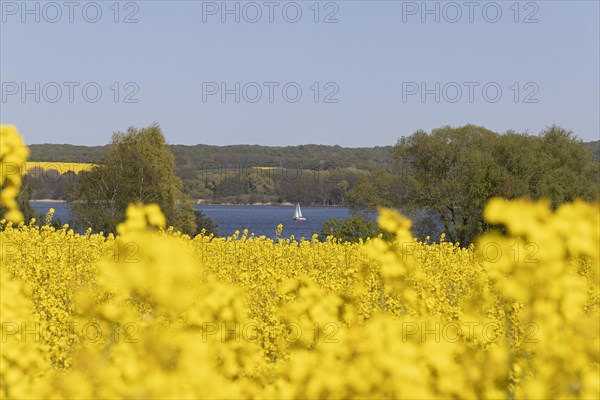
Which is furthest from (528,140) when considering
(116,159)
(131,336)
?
(131,336)

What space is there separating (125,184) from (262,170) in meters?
68.2

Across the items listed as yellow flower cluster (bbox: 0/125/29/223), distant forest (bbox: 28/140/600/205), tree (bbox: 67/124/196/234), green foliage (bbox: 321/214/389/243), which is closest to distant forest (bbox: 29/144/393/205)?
distant forest (bbox: 28/140/600/205)

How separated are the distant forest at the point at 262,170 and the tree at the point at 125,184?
102 feet

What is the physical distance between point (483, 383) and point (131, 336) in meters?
3.67

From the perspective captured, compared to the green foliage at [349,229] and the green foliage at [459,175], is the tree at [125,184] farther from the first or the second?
the green foliage at [349,229]

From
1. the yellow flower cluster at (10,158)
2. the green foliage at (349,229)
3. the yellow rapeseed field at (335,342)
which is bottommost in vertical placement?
the green foliage at (349,229)

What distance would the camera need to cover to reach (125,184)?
171ft

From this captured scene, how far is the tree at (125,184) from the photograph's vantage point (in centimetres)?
5203

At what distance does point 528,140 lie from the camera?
51.2 meters

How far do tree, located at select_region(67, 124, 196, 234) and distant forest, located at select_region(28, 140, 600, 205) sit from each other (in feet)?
102

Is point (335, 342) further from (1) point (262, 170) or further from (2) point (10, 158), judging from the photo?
(1) point (262, 170)

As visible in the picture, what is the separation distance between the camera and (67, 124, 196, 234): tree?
52031mm

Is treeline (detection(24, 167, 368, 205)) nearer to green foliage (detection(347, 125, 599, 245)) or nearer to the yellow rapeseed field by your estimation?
green foliage (detection(347, 125, 599, 245))

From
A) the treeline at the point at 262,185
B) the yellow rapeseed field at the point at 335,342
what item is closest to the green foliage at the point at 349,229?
the yellow rapeseed field at the point at 335,342
